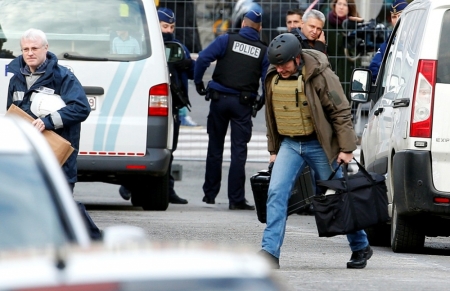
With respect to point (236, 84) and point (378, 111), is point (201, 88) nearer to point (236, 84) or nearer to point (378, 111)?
point (236, 84)

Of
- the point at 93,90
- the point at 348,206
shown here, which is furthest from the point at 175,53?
the point at 348,206

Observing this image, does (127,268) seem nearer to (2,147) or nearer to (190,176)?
(2,147)

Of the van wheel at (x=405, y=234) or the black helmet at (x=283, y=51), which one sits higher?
the black helmet at (x=283, y=51)

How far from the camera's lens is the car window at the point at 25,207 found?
388 centimetres

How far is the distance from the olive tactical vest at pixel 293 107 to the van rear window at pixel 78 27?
3.84 meters

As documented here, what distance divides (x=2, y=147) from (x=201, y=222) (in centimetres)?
721

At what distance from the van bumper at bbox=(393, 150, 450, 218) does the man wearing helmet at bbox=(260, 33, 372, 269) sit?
22.9 inches

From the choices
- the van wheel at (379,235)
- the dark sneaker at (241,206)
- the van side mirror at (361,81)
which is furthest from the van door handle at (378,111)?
the dark sneaker at (241,206)

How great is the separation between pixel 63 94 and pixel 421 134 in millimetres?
2370

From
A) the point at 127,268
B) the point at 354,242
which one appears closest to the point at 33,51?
the point at 354,242

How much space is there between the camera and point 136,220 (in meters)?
11.1

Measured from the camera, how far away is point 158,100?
11555mm

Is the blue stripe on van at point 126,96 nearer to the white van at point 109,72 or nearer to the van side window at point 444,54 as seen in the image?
the white van at point 109,72

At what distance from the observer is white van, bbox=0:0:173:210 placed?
1142 centimetres
